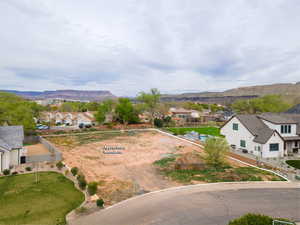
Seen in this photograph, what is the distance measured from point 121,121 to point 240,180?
175ft

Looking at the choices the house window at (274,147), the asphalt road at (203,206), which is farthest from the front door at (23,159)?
the house window at (274,147)

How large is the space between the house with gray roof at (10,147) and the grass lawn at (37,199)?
3155 millimetres

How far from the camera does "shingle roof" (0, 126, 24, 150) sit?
23.3 meters

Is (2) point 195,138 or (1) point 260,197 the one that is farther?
(2) point 195,138

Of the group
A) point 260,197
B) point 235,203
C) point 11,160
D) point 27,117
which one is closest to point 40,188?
point 11,160

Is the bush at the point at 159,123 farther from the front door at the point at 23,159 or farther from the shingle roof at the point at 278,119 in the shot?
the front door at the point at 23,159

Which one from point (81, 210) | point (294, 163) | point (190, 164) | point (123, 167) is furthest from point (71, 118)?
point (294, 163)

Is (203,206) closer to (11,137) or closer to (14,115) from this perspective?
(11,137)

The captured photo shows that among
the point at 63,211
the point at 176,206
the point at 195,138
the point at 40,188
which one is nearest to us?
the point at 63,211

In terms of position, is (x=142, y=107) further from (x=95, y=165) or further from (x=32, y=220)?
(x=32, y=220)

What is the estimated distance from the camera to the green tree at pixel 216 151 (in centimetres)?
2232

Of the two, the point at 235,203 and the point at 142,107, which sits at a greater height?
the point at 142,107

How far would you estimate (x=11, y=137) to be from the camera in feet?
83.3

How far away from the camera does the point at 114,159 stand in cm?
2642
